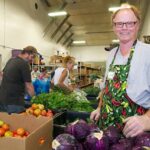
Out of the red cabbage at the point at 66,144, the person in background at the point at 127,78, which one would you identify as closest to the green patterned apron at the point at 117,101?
the person in background at the point at 127,78

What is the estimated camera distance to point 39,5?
977cm

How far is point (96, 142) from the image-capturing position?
1.02 meters

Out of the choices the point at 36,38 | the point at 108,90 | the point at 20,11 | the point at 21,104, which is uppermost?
the point at 20,11

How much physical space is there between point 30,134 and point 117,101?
54cm

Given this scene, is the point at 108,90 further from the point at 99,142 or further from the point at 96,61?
the point at 96,61

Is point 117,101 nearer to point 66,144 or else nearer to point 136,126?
point 136,126

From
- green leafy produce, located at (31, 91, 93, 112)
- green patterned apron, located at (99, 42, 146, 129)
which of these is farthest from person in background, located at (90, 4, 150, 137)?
green leafy produce, located at (31, 91, 93, 112)

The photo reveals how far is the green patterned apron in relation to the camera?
4.68ft

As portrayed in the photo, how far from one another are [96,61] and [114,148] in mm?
15438

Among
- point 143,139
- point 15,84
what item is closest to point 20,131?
point 143,139

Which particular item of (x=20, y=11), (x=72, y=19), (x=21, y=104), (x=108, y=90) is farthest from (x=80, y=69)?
(x=108, y=90)

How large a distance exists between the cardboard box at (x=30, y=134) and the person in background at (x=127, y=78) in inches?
13.7

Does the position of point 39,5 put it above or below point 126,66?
above

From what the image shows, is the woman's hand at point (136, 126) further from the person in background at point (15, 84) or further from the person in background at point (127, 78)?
the person in background at point (15, 84)
